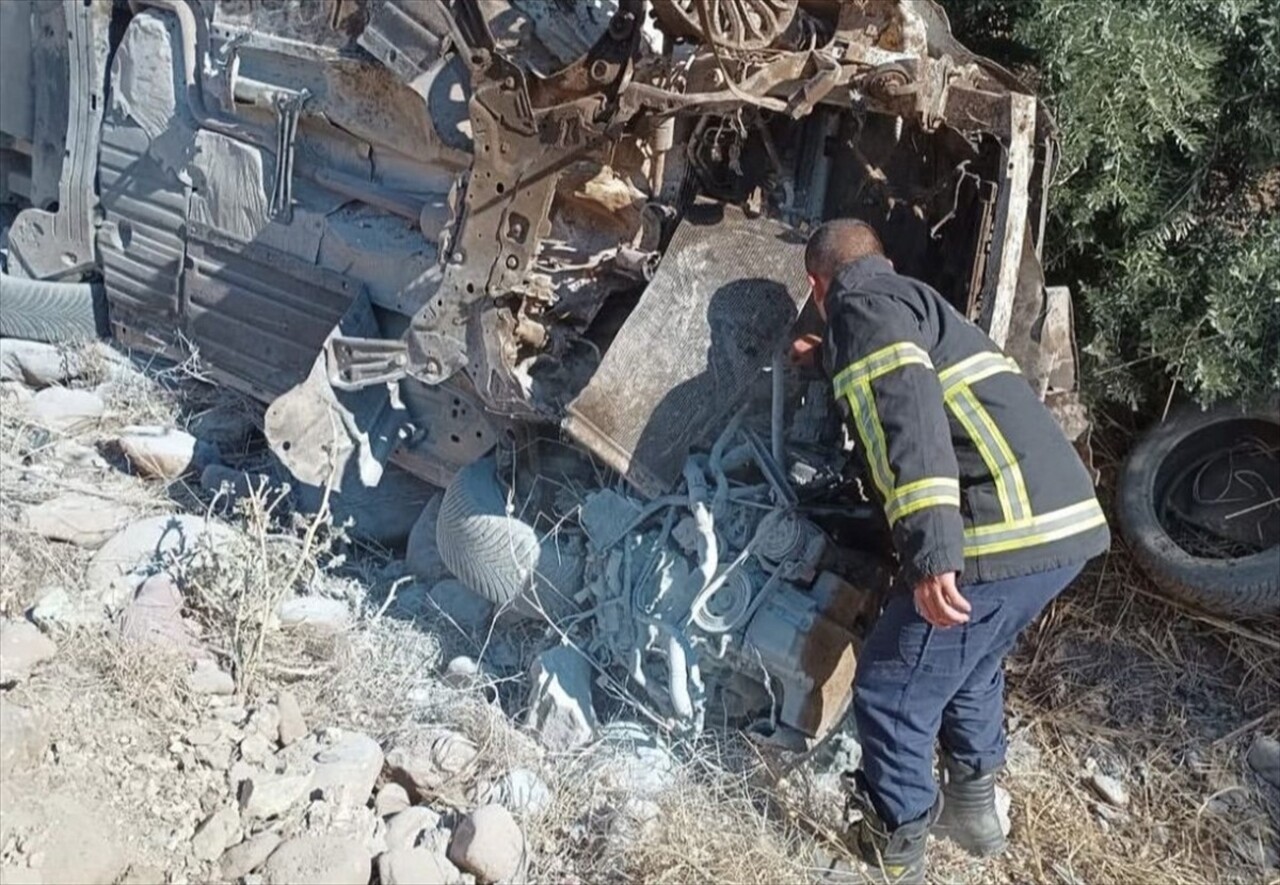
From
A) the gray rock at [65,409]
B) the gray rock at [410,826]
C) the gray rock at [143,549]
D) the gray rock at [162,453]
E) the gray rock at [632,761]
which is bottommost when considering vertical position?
the gray rock at [65,409]

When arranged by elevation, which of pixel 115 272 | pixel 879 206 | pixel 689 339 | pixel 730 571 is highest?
pixel 879 206

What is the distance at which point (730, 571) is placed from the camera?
12.9 ft

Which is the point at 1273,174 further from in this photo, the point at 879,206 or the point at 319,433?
the point at 319,433

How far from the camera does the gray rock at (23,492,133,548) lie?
183 inches

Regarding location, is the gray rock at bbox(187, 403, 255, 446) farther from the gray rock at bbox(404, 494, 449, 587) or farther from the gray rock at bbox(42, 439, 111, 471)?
the gray rock at bbox(404, 494, 449, 587)

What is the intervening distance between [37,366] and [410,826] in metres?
3.12

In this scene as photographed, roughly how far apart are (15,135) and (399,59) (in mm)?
2945

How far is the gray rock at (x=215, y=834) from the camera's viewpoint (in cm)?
355

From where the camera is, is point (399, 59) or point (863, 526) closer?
point (863, 526)

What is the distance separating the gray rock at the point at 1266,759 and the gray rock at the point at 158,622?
3.37 meters

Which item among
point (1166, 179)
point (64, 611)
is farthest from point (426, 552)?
point (1166, 179)

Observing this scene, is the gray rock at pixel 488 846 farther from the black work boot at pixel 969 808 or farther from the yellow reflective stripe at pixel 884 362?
the yellow reflective stripe at pixel 884 362

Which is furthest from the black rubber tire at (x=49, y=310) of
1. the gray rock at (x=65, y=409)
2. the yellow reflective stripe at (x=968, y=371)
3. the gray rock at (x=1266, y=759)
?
the gray rock at (x=1266, y=759)

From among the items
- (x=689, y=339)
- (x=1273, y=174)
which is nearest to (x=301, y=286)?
(x=689, y=339)
